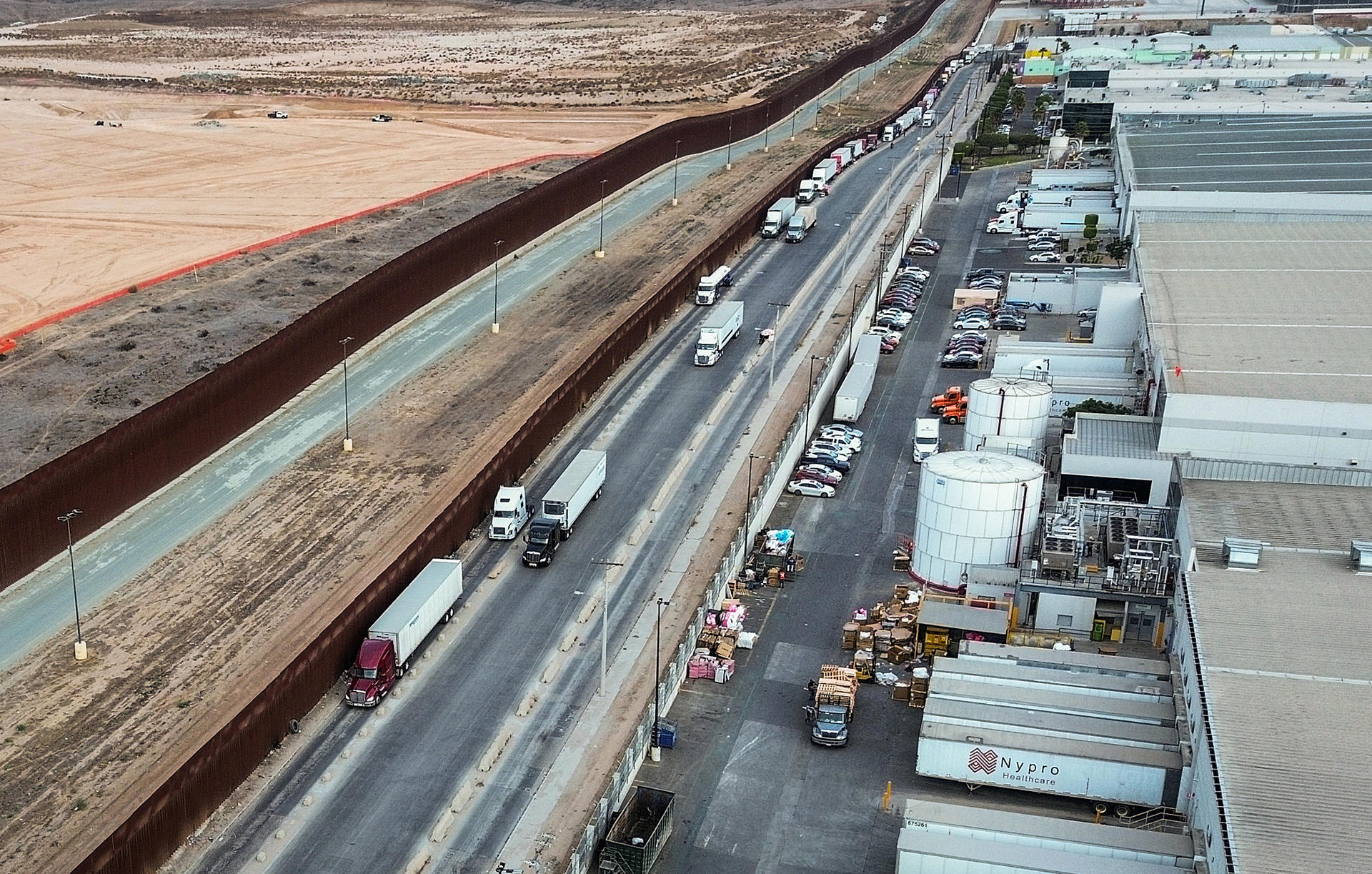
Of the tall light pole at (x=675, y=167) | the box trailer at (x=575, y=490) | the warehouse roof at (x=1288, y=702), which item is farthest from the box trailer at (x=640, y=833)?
the tall light pole at (x=675, y=167)

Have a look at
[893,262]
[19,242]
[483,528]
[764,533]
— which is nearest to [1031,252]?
[893,262]

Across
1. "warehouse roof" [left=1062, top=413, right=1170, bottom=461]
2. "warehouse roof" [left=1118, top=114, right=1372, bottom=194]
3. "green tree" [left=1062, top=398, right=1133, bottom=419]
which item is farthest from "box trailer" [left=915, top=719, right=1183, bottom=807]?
"warehouse roof" [left=1118, top=114, right=1372, bottom=194]

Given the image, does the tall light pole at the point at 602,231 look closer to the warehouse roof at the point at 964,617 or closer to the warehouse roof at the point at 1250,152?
the warehouse roof at the point at 1250,152

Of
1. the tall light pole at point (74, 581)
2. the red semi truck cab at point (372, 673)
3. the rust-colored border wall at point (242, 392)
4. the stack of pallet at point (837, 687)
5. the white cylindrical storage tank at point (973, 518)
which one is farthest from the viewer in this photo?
the white cylindrical storage tank at point (973, 518)

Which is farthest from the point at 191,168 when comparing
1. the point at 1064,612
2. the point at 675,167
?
the point at 1064,612

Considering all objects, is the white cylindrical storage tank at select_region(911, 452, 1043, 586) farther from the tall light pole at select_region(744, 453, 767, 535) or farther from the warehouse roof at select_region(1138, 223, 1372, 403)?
the warehouse roof at select_region(1138, 223, 1372, 403)
